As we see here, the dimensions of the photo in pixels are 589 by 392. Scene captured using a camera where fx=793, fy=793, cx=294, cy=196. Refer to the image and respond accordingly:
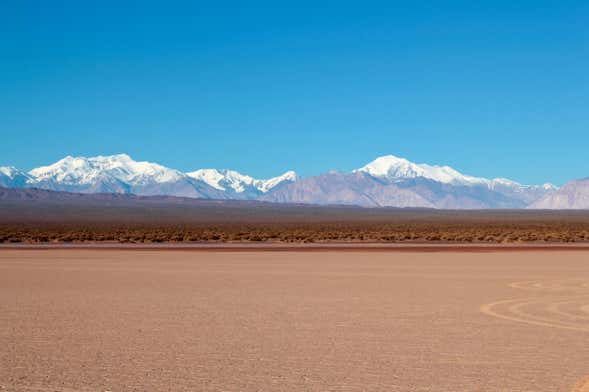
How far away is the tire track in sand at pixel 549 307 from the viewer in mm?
13539

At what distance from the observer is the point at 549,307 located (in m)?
15.5

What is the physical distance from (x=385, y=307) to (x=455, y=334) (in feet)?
11.6

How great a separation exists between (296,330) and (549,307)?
5.65 m

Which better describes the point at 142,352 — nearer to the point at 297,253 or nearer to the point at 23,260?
the point at 23,260

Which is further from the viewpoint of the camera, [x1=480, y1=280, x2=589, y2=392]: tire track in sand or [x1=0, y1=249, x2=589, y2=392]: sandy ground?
[x1=480, y1=280, x2=589, y2=392]: tire track in sand

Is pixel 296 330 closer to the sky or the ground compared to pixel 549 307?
closer to the ground

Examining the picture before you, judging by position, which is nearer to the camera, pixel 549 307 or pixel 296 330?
pixel 296 330

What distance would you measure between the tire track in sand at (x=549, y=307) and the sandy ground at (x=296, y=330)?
0.13ft

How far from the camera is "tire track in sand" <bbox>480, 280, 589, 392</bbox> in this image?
13.5 m

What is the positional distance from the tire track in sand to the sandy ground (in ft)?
0.13

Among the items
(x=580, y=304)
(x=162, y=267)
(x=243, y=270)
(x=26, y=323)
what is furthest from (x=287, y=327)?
(x=162, y=267)

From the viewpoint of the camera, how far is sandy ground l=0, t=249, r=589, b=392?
30.2ft

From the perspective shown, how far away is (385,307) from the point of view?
51.7 feet

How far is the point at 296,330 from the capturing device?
505 inches
